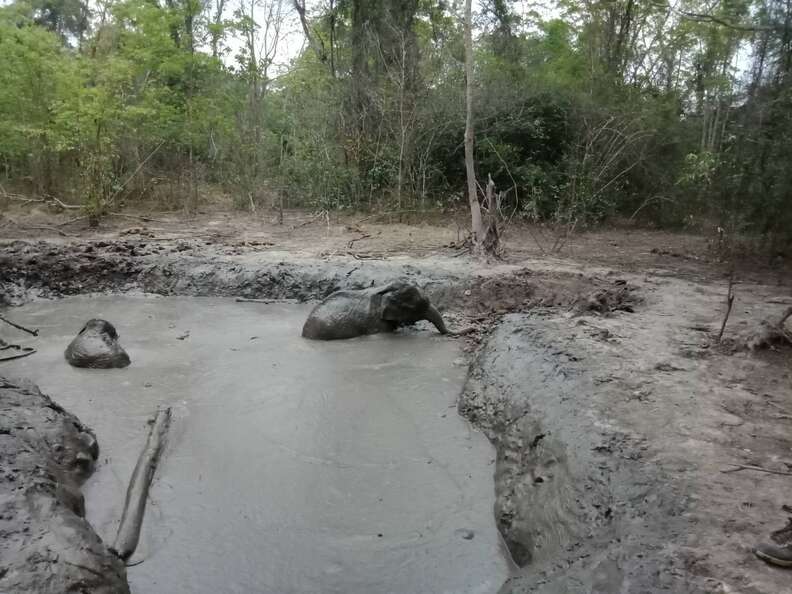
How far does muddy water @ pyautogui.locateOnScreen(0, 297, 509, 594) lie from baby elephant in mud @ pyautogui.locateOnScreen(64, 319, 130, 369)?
0.14m

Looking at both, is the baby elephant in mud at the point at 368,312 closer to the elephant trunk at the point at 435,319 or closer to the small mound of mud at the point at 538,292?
the elephant trunk at the point at 435,319

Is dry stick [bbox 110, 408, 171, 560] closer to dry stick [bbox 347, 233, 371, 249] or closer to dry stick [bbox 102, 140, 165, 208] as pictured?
dry stick [bbox 347, 233, 371, 249]

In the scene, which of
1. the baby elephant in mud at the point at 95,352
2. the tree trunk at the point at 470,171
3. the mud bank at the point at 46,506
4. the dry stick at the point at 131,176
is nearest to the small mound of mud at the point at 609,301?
the tree trunk at the point at 470,171

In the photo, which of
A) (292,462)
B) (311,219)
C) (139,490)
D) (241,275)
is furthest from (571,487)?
(311,219)

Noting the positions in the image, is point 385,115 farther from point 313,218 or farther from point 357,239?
point 357,239

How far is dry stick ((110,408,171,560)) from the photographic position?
Result: 10.5 feet

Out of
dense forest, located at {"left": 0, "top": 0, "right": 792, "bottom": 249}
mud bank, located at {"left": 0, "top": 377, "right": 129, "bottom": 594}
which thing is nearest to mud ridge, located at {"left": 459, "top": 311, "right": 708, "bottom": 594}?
mud bank, located at {"left": 0, "top": 377, "right": 129, "bottom": 594}

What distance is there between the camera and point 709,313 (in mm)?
6328

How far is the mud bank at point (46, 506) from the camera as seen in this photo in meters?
2.57

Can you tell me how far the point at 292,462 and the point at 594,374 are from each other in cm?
222

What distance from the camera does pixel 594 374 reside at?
14.6 feet

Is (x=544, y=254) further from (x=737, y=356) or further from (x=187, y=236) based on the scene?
(x=187, y=236)

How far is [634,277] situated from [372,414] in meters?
5.05

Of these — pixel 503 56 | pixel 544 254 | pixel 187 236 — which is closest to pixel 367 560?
pixel 544 254
